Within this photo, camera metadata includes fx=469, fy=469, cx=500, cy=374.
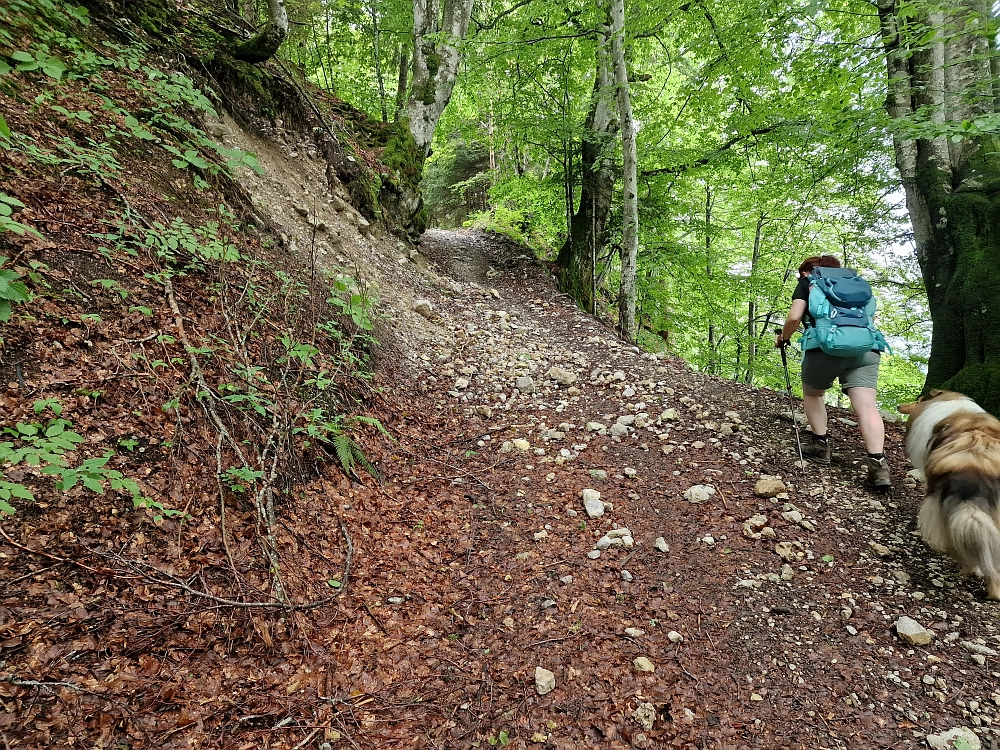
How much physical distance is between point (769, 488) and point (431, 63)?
29.8 feet

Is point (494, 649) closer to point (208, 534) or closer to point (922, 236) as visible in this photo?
point (208, 534)

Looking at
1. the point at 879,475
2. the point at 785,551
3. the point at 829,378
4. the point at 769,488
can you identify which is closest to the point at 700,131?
the point at 829,378

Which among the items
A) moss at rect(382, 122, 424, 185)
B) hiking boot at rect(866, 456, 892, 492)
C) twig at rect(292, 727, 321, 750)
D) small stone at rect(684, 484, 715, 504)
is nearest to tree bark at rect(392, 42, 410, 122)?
moss at rect(382, 122, 424, 185)

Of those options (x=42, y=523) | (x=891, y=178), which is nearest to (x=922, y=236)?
(x=891, y=178)

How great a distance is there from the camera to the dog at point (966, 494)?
267cm

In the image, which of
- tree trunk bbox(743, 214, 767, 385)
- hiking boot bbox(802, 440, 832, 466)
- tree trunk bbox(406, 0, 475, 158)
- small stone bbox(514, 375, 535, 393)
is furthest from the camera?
tree trunk bbox(743, 214, 767, 385)

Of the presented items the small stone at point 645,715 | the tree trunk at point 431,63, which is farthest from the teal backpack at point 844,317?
the tree trunk at point 431,63

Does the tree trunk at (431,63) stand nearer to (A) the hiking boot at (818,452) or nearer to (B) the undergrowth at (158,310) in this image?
(B) the undergrowth at (158,310)

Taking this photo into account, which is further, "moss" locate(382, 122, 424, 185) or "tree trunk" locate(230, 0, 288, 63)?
"moss" locate(382, 122, 424, 185)

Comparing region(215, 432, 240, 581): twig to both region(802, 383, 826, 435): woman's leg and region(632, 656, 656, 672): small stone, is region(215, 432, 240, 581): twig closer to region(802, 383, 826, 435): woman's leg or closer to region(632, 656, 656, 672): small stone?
region(632, 656, 656, 672): small stone

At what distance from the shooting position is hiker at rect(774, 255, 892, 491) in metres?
3.82

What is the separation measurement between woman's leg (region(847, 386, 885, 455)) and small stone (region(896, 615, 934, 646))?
1.56m

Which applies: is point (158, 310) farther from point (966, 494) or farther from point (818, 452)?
point (818, 452)

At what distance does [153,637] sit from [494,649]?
66.5 inches
